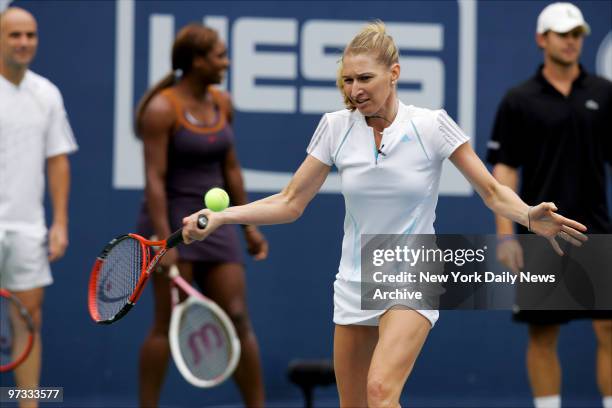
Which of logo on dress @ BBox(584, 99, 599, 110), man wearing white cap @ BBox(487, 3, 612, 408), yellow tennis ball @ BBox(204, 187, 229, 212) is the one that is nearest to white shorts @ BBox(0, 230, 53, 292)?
yellow tennis ball @ BBox(204, 187, 229, 212)

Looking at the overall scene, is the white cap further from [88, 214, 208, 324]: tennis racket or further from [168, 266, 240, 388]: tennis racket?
[88, 214, 208, 324]: tennis racket

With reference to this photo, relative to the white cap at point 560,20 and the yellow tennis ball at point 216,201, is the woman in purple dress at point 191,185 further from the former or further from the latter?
the yellow tennis ball at point 216,201

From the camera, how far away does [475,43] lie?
7.62 metres

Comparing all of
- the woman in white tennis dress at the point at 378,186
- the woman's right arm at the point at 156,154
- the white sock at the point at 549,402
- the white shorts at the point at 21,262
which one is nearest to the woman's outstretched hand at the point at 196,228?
the woman in white tennis dress at the point at 378,186

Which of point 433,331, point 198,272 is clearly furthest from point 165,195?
point 433,331

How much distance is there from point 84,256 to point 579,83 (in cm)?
280

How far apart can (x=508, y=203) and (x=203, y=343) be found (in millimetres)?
2096

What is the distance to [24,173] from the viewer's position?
21.4ft

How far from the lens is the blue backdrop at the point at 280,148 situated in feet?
24.3

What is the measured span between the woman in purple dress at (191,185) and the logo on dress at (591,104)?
1711mm

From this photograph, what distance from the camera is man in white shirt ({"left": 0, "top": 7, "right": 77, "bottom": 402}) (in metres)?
6.49

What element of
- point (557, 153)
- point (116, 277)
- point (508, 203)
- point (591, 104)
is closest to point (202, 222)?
point (116, 277)

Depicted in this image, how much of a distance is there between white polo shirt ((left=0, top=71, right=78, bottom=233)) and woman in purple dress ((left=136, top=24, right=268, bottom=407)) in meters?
0.47

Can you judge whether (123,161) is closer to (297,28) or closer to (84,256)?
(84,256)
